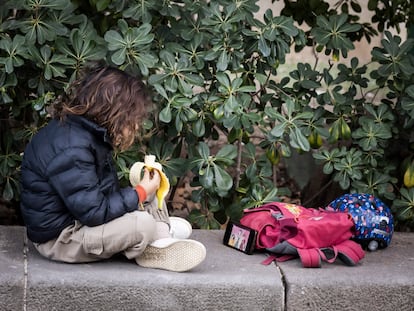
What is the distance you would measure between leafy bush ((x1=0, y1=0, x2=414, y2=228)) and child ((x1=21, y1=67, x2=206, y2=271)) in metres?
0.51

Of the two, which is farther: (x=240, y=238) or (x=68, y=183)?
(x=240, y=238)

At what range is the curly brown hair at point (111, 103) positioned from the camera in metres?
3.92

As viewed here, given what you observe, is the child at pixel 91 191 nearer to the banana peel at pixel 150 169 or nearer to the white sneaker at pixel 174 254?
the white sneaker at pixel 174 254

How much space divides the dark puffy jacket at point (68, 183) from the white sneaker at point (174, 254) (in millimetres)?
214

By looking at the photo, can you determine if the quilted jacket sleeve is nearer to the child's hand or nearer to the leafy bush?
the child's hand

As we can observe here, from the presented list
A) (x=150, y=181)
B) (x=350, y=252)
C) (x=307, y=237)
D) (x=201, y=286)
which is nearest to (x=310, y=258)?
(x=307, y=237)

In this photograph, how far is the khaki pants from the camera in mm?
3881

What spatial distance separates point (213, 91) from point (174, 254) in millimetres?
1120

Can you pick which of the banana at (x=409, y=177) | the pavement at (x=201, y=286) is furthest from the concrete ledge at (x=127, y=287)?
the banana at (x=409, y=177)

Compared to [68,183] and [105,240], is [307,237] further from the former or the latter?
[68,183]

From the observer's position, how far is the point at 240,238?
4355mm

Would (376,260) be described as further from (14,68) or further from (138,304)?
(14,68)

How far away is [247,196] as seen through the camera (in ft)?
16.2

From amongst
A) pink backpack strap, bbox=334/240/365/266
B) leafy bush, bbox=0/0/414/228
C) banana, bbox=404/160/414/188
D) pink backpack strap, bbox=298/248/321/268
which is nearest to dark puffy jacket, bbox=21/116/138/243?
leafy bush, bbox=0/0/414/228
